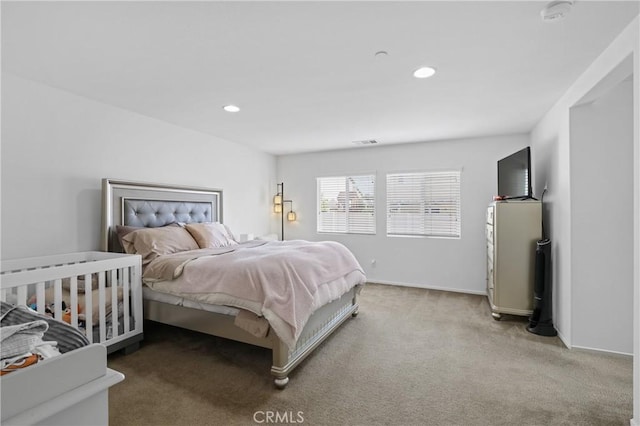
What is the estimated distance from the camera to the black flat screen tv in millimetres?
3328

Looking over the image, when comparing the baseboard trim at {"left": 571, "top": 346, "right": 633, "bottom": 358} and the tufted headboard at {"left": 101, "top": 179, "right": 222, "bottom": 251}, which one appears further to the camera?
the tufted headboard at {"left": 101, "top": 179, "right": 222, "bottom": 251}

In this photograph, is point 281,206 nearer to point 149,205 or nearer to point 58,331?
point 149,205

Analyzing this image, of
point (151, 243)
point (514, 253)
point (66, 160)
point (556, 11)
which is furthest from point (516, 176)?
point (66, 160)

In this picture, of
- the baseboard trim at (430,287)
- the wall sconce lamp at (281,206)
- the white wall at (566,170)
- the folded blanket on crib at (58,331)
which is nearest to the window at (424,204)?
the baseboard trim at (430,287)

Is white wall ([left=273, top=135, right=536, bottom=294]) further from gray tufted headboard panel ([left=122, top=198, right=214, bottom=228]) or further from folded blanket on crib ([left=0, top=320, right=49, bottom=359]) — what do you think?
folded blanket on crib ([left=0, top=320, right=49, bottom=359])

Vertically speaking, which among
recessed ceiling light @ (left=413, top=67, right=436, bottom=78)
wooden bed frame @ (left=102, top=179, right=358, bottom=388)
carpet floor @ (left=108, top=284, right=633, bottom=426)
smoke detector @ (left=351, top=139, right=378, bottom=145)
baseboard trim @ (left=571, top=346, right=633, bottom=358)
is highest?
smoke detector @ (left=351, top=139, right=378, bottom=145)

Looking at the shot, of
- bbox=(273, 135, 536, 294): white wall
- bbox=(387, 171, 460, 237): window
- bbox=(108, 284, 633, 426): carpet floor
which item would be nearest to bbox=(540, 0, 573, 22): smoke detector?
bbox=(108, 284, 633, 426): carpet floor

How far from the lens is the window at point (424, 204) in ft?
15.4

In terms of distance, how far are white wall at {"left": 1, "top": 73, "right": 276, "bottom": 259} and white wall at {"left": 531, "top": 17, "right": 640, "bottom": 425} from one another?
410 cm

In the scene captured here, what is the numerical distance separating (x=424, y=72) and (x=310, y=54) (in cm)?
92

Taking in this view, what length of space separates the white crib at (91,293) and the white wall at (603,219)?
382 centimetres

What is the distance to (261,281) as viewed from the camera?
86.4 inches

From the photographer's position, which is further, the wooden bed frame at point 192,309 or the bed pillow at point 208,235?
the bed pillow at point 208,235

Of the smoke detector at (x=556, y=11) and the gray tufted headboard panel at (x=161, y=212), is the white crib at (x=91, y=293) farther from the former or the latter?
the smoke detector at (x=556, y=11)
